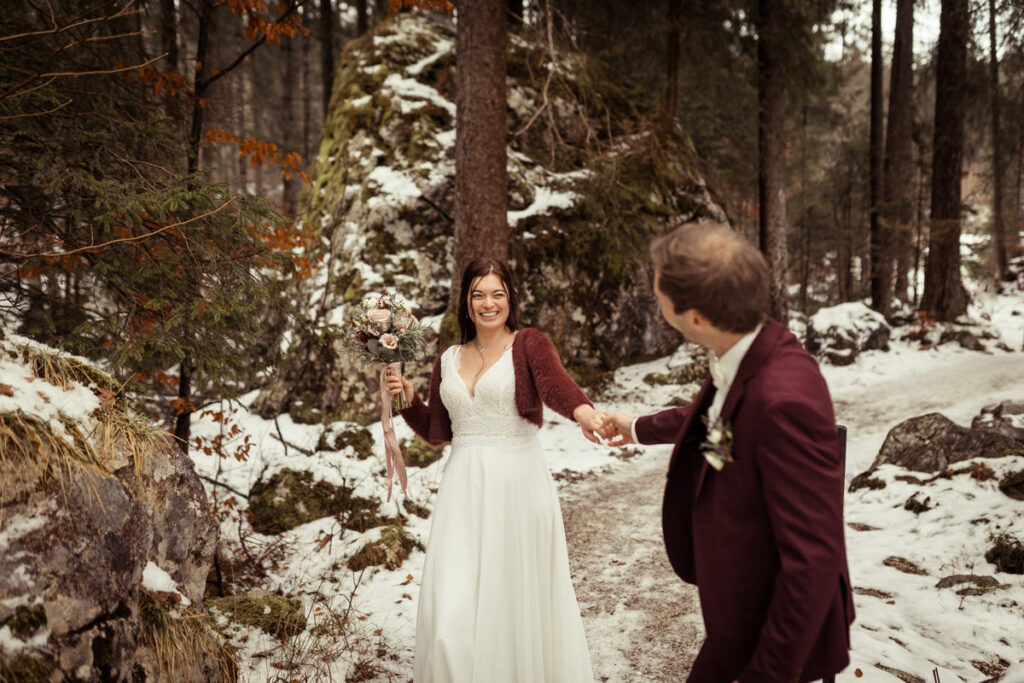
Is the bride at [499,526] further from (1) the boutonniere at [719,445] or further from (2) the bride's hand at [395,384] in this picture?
(1) the boutonniere at [719,445]

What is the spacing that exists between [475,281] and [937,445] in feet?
18.6

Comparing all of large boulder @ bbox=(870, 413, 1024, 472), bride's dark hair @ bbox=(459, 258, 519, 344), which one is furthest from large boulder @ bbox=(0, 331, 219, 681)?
large boulder @ bbox=(870, 413, 1024, 472)

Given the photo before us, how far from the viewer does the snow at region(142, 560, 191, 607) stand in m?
3.01

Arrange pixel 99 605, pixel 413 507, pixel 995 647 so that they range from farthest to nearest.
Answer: pixel 413 507, pixel 995 647, pixel 99 605

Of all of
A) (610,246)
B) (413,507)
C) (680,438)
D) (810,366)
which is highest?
(610,246)

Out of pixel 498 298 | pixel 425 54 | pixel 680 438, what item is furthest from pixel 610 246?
pixel 680 438

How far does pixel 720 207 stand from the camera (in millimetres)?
12500

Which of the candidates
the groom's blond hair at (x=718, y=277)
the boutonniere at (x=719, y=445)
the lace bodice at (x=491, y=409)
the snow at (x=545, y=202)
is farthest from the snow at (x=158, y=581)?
the snow at (x=545, y=202)

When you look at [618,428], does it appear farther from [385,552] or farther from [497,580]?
[385,552]

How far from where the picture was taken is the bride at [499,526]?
295 cm

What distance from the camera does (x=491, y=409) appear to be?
3.21 metres

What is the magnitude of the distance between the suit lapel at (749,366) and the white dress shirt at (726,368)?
0.02m

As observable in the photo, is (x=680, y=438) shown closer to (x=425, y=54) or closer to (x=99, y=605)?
(x=99, y=605)

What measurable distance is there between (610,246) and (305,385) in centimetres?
522
